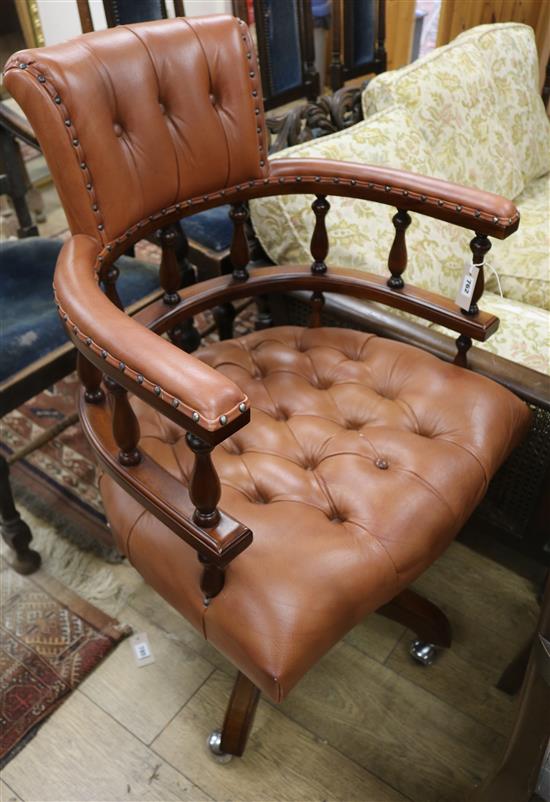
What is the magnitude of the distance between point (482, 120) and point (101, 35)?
1.06 m

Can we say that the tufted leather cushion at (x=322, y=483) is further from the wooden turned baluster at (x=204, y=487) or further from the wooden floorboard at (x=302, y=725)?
the wooden floorboard at (x=302, y=725)

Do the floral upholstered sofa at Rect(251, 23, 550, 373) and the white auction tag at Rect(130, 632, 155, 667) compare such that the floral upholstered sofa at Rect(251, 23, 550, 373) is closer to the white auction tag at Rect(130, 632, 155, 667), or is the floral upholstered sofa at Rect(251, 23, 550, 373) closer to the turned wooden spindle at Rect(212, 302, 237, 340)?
the turned wooden spindle at Rect(212, 302, 237, 340)

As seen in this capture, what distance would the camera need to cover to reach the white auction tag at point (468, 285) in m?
1.05

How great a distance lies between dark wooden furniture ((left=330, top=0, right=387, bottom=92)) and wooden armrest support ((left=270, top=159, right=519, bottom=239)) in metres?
A: 0.95

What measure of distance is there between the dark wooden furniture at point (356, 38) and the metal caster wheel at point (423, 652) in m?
1.50

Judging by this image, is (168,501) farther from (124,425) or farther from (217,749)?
(217,749)

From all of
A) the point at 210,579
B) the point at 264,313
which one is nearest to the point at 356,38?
the point at 264,313

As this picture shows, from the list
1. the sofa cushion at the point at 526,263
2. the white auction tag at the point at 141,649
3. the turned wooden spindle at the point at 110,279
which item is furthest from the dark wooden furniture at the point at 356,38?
the white auction tag at the point at 141,649

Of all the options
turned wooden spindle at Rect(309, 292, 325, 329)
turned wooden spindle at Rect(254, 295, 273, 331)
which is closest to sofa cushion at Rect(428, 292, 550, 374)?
turned wooden spindle at Rect(309, 292, 325, 329)

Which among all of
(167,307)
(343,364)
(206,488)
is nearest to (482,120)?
(343,364)

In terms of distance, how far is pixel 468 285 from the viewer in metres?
1.06

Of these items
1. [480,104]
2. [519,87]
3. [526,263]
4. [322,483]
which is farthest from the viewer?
[519,87]

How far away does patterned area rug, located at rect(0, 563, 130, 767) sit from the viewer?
1210 mm

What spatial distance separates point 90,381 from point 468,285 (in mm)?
599
